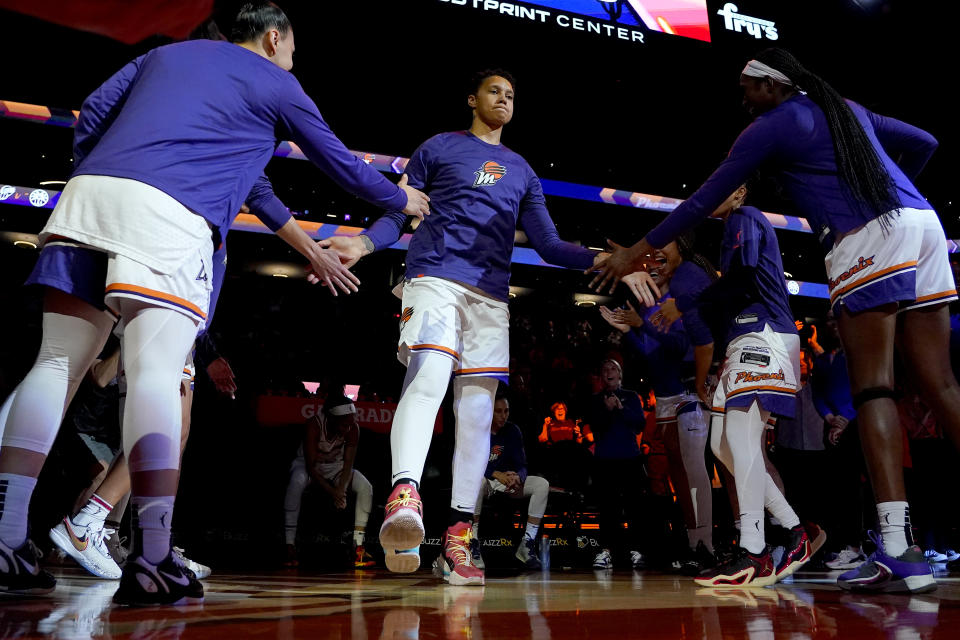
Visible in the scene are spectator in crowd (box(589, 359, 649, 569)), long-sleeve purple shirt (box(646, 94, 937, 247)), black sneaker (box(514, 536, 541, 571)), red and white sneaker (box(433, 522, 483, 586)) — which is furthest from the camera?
spectator in crowd (box(589, 359, 649, 569))

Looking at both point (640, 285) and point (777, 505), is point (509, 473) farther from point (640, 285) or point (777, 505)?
point (640, 285)

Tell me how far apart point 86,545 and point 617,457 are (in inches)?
159

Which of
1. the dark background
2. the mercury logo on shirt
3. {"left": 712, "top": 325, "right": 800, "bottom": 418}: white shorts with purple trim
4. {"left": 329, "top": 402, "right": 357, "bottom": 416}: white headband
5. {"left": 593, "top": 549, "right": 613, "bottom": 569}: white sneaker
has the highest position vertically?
the dark background

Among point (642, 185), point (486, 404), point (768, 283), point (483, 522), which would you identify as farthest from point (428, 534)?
point (642, 185)

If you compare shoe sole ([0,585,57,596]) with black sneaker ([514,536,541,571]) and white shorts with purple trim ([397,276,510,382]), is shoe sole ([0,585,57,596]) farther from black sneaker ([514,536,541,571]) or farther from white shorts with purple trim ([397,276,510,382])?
black sneaker ([514,536,541,571])

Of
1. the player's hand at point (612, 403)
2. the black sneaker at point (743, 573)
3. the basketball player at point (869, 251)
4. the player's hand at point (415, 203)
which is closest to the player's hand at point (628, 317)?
the basketball player at point (869, 251)

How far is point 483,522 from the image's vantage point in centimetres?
599

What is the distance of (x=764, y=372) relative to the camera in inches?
113

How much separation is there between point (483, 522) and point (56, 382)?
15.0 feet

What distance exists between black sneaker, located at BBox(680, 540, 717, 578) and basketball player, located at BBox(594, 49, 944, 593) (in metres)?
2.07

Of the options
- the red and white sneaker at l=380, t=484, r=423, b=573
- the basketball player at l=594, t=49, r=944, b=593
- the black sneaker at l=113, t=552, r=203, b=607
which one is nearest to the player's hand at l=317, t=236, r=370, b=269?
the red and white sneaker at l=380, t=484, r=423, b=573

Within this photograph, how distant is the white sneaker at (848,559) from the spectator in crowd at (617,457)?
156 centimetres

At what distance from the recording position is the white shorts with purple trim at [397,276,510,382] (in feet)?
9.16

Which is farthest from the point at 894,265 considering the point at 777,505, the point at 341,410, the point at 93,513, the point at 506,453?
the point at 341,410
